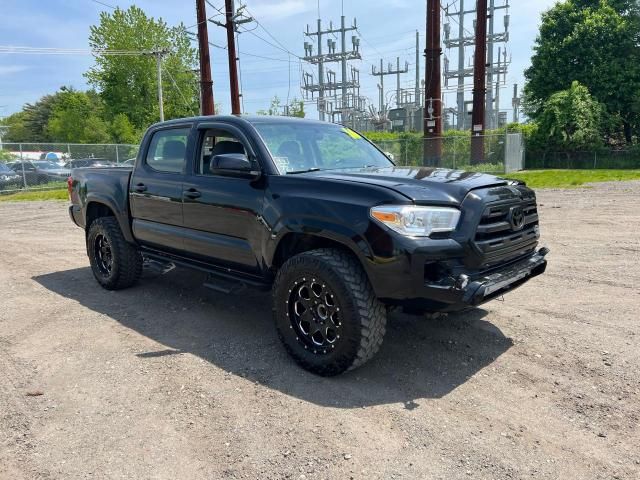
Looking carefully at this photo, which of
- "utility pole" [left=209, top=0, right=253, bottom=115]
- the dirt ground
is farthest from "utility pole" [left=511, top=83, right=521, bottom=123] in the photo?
the dirt ground

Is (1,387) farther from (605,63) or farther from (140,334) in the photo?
(605,63)

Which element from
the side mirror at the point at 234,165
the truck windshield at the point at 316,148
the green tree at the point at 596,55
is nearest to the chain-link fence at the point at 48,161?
the truck windshield at the point at 316,148

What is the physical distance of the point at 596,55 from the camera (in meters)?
31.3

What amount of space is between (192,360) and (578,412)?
2747 mm

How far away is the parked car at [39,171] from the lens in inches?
922

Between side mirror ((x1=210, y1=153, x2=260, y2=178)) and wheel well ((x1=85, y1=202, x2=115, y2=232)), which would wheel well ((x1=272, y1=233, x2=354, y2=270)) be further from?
wheel well ((x1=85, y1=202, x2=115, y2=232))

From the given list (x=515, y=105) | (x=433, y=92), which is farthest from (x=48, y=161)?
(x=515, y=105)

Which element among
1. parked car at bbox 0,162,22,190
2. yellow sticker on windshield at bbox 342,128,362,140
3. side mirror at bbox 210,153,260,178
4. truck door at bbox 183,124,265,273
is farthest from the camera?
parked car at bbox 0,162,22,190

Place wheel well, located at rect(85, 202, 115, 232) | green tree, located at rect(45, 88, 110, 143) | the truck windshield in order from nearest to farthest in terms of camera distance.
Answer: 1. the truck windshield
2. wheel well, located at rect(85, 202, 115, 232)
3. green tree, located at rect(45, 88, 110, 143)

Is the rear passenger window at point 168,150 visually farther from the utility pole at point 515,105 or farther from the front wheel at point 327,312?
the utility pole at point 515,105

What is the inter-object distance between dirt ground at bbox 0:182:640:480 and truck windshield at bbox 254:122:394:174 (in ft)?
4.92

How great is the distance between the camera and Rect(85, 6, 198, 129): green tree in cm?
4919

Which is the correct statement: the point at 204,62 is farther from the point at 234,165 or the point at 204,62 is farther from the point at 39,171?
the point at 234,165

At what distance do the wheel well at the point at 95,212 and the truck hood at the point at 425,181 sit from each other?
3.41 meters
